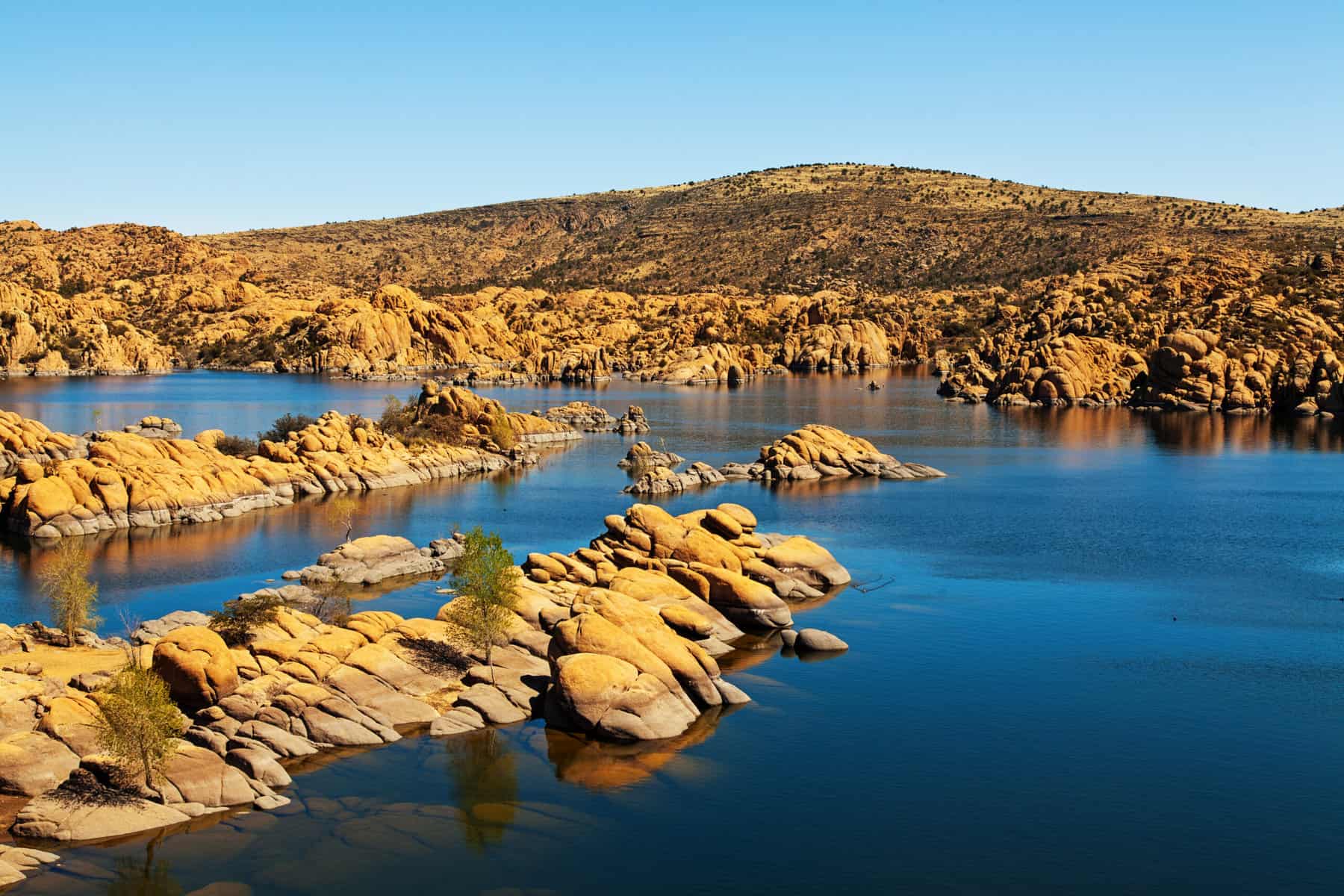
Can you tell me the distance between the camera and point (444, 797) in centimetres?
2948

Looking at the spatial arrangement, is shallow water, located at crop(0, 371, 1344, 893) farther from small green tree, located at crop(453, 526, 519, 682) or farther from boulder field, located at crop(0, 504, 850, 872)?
small green tree, located at crop(453, 526, 519, 682)

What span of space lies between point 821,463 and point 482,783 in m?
56.0

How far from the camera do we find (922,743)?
108 ft

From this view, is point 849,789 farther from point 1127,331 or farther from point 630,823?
point 1127,331

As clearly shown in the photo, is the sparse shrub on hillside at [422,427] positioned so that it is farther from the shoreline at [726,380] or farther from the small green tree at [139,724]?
the shoreline at [726,380]

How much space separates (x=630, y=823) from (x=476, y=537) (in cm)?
1467

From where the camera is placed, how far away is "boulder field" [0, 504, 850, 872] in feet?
93.0

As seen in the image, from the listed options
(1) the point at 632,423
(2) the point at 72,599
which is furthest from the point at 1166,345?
(2) the point at 72,599

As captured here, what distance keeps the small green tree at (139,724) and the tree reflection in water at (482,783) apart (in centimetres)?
697

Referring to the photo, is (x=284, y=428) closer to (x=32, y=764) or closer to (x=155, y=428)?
(x=155, y=428)

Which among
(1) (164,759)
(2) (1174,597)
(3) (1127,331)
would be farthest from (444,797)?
(3) (1127,331)

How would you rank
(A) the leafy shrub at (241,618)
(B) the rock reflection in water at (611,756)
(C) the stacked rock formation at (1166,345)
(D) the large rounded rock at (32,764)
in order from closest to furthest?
(D) the large rounded rock at (32,764), (B) the rock reflection in water at (611,756), (A) the leafy shrub at (241,618), (C) the stacked rock formation at (1166,345)

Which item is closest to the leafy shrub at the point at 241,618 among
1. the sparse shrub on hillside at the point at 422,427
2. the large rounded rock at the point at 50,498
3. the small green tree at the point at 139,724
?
the small green tree at the point at 139,724

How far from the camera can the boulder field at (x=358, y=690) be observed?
28.3 m
